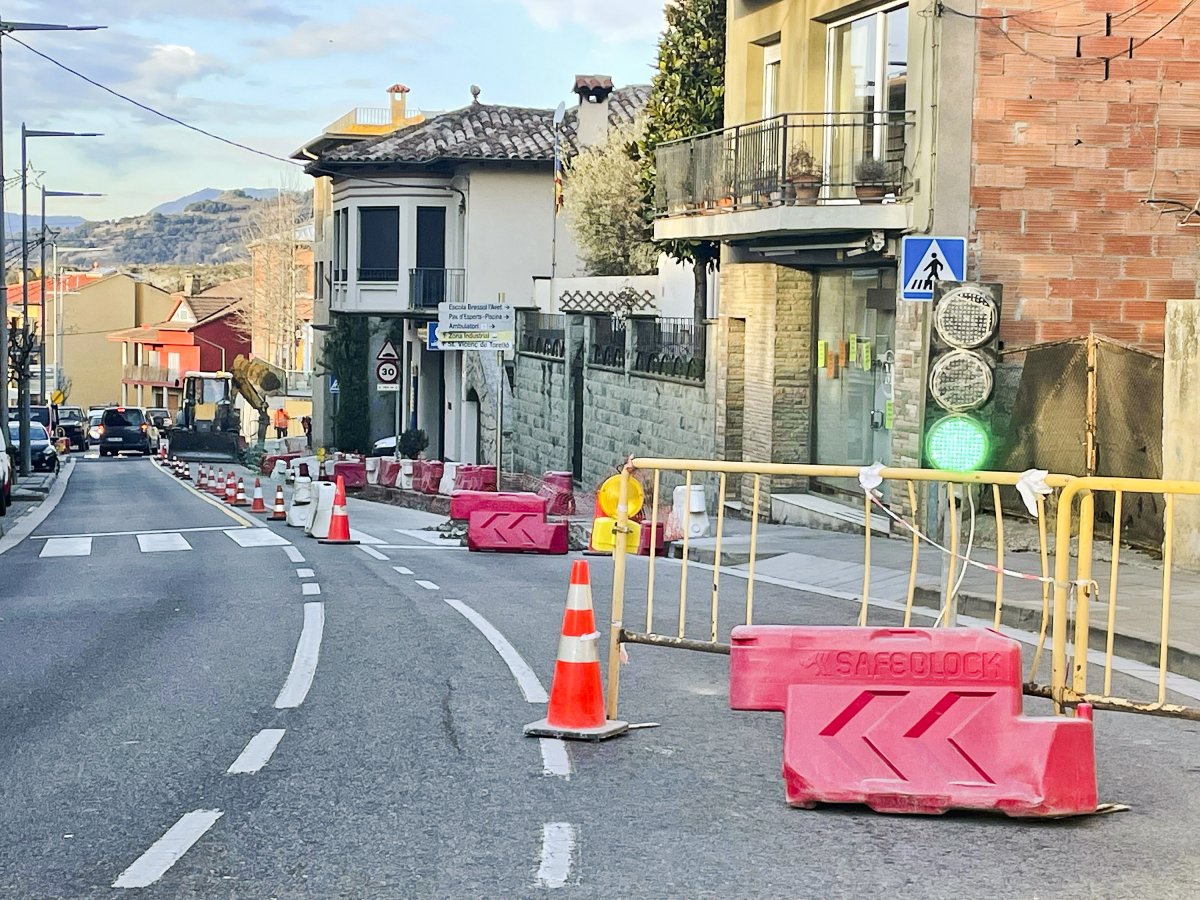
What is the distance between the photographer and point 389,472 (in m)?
35.8

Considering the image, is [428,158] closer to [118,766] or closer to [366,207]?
[366,207]

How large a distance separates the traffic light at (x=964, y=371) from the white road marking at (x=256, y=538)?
30.4ft

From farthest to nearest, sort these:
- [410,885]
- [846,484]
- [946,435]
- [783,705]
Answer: [846,484], [946,435], [783,705], [410,885]

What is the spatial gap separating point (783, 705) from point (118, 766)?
10.1 feet

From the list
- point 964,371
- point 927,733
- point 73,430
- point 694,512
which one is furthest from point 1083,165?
point 73,430

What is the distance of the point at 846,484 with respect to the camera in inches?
874

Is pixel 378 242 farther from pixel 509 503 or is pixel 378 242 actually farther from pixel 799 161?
pixel 509 503

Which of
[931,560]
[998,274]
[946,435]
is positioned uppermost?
[998,274]

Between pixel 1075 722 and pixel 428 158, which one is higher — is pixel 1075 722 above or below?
below

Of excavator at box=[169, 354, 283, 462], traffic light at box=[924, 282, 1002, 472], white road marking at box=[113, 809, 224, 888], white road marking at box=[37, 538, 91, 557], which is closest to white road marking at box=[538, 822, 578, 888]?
white road marking at box=[113, 809, 224, 888]

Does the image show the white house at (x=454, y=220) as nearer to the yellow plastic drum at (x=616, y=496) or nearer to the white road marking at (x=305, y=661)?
the white road marking at (x=305, y=661)

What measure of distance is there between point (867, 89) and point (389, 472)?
684 inches

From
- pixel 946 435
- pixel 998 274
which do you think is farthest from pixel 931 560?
pixel 998 274

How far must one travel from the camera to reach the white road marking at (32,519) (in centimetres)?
2490
